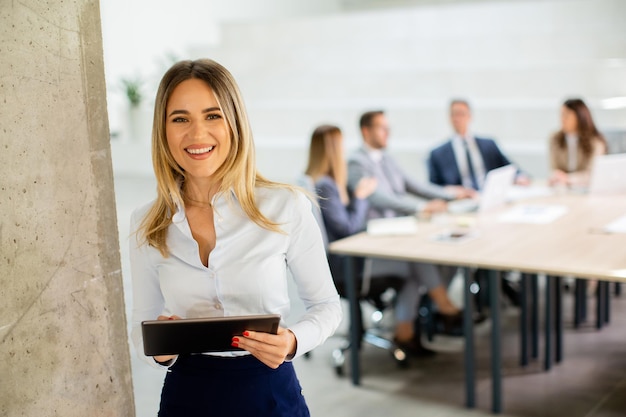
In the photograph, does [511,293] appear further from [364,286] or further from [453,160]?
[364,286]

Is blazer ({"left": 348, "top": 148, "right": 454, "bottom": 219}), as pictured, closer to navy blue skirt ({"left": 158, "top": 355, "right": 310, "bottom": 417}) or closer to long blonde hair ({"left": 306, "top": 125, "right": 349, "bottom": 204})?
long blonde hair ({"left": 306, "top": 125, "right": 349, "bottom": 204})

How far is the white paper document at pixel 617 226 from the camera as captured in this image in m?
4.04

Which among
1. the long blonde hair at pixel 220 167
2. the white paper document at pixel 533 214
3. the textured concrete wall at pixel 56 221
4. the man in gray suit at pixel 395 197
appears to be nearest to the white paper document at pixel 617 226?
the white paper document at pixel 533 214

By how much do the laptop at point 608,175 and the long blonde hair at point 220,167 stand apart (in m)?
3.64

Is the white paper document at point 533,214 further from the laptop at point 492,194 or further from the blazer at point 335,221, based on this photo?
the blazer at point 335,221

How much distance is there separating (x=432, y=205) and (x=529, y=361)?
1.02m

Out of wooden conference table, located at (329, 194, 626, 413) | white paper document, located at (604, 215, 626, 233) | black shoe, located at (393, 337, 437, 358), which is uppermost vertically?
white paper document, located at (604, 215, 626, 233)

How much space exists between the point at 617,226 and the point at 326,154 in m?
1.52

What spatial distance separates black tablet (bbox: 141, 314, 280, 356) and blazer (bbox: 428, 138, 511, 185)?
4088 mm

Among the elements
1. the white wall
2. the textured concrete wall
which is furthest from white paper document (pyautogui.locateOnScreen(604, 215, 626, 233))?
the textured concrete wall

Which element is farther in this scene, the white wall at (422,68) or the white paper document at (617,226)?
the white wall at (422,68)

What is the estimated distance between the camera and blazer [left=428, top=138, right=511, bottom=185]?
219 inches

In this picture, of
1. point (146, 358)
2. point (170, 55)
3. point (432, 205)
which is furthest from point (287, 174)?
point (146, 358)

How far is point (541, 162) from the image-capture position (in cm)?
674
